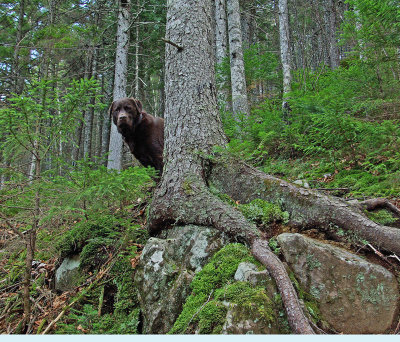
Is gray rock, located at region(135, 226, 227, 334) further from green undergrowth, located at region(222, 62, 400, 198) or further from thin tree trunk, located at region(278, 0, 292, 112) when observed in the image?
thin tree trunk, located at region(278, 0, 292, 112)

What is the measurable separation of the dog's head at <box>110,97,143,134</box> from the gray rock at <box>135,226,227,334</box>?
3.04 m

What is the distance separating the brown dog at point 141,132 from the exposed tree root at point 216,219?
2382mm

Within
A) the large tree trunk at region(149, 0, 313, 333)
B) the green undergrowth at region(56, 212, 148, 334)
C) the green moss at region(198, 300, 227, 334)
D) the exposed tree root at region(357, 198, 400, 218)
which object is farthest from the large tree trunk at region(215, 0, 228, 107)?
the green moss at region(198, 300, 227, 334)

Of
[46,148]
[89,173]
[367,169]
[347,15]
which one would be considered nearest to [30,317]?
[89,173]

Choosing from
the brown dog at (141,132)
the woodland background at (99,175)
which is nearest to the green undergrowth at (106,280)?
the woodland background at (99,175)

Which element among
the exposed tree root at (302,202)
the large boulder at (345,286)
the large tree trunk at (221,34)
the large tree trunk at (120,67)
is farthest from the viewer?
the large tree trunk at (221,34)

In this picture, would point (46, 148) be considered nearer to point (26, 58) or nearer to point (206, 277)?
point (206, 277)

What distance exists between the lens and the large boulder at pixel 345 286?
6.19 feet

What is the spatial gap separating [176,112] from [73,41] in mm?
8136

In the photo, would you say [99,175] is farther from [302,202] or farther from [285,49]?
[285,49]

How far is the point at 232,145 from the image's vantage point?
327 centimetres

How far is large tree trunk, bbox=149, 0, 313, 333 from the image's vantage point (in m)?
2.68

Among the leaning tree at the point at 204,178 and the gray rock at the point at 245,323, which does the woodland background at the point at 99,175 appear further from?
the gray rock at the point at 245,323

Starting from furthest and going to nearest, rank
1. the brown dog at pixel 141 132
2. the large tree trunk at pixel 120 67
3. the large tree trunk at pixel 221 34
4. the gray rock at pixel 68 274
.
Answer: the large tree trunk at pixel 221 34 → the large tree trunk at pixel 120 67 → the brown dog at pixel 141 132 → the gray rock at pixel 68 274
